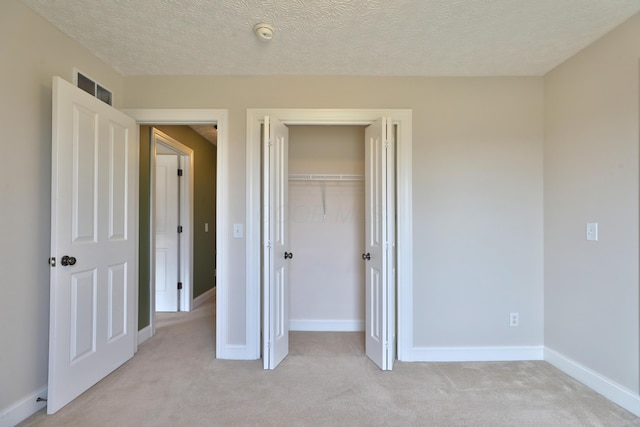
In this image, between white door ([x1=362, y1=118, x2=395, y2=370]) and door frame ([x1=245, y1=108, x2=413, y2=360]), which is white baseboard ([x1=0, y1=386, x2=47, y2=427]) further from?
white door ([x1=362, y1=118, x2=395, y2=370])

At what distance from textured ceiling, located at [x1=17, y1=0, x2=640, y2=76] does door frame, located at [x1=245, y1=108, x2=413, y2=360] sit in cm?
35

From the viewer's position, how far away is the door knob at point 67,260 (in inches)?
75.1

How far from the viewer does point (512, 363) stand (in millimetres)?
2539

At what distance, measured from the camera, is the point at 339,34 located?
2.05 metres

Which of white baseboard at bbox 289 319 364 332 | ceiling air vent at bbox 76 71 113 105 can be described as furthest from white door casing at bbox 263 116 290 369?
ceiling air vent at bbox 76 71 113 105

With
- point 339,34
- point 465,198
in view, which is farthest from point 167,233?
point 465,198

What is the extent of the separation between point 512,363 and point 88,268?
3395 millimetres

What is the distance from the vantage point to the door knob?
6.26 feet

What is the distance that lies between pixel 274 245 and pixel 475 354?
77.3 inches

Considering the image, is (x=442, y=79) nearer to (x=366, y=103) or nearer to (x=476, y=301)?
(x=366, y=103)

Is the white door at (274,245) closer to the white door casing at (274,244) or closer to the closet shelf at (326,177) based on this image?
the white door casing at (274,244)

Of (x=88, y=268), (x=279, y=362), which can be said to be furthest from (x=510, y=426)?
(x=88, y=268)

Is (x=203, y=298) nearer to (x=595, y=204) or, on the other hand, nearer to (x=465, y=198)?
(x=465, y=198)

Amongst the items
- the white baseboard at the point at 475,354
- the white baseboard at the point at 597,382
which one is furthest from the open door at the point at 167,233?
the white baseboard at the point at 597,382
